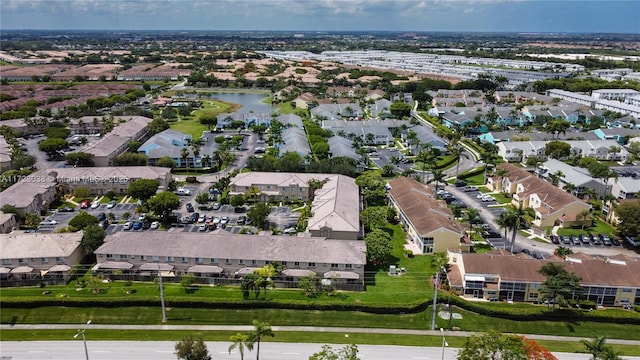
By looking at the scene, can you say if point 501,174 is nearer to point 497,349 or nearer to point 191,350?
point 497,349

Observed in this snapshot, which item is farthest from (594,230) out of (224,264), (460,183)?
(224,264)

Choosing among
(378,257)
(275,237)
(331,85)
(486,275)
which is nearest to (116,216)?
(275,237)

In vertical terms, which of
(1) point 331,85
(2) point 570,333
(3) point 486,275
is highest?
(1) point 331,85

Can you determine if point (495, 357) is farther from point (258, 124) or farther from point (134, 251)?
point (258, 124)

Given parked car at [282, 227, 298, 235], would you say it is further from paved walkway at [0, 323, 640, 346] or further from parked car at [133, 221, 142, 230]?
parked car at [133, 221, 142, 230]

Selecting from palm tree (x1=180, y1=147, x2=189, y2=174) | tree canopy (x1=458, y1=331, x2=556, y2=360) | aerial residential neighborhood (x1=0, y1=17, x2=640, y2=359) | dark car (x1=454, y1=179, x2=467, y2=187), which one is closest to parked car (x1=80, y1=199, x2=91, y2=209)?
aerial residential neighborhood (x1=0, y1=17, x2=640, y2=359)

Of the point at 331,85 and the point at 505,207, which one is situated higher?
the point at 331,85
